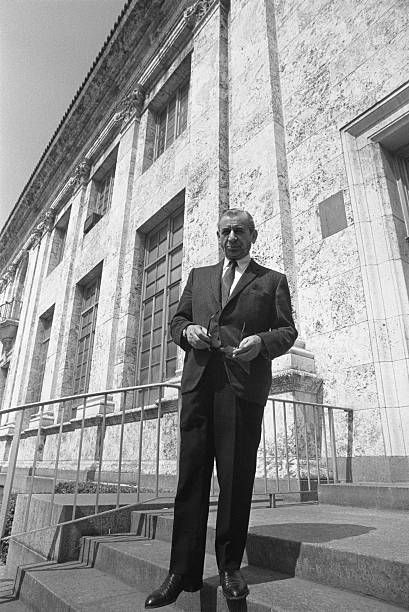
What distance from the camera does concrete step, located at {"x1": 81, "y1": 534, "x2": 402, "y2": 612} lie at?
1727mm

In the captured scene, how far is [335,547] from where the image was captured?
6.90ft

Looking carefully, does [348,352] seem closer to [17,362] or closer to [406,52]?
[406,52]

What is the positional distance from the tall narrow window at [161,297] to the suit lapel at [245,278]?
5.88m

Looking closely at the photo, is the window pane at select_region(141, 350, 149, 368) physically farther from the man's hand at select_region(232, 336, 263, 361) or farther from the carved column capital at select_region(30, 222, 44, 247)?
the carved column capital at select_region(30, 222, 44, 247)

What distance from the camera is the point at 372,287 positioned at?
5.12 meters

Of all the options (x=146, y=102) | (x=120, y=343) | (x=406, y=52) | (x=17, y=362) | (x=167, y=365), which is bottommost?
(x=167, y=365)

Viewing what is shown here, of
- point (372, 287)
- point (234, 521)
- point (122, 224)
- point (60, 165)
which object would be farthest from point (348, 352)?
point (60, 165)

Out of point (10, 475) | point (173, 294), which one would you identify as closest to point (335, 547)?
point (10, 475)

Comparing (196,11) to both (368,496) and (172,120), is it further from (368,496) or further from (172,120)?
(368,496)

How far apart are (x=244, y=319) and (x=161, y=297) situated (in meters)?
7.11

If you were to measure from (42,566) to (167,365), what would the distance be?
17.4 feet

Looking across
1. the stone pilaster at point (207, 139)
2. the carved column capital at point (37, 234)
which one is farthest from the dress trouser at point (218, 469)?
the carved column capital at point (37, 234)

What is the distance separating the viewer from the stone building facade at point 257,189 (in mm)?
5195

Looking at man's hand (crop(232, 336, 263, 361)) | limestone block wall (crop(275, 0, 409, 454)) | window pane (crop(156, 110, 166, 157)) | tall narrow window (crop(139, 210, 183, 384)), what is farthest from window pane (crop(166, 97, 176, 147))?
man's hand (crop(232, 336, 263, 361))
